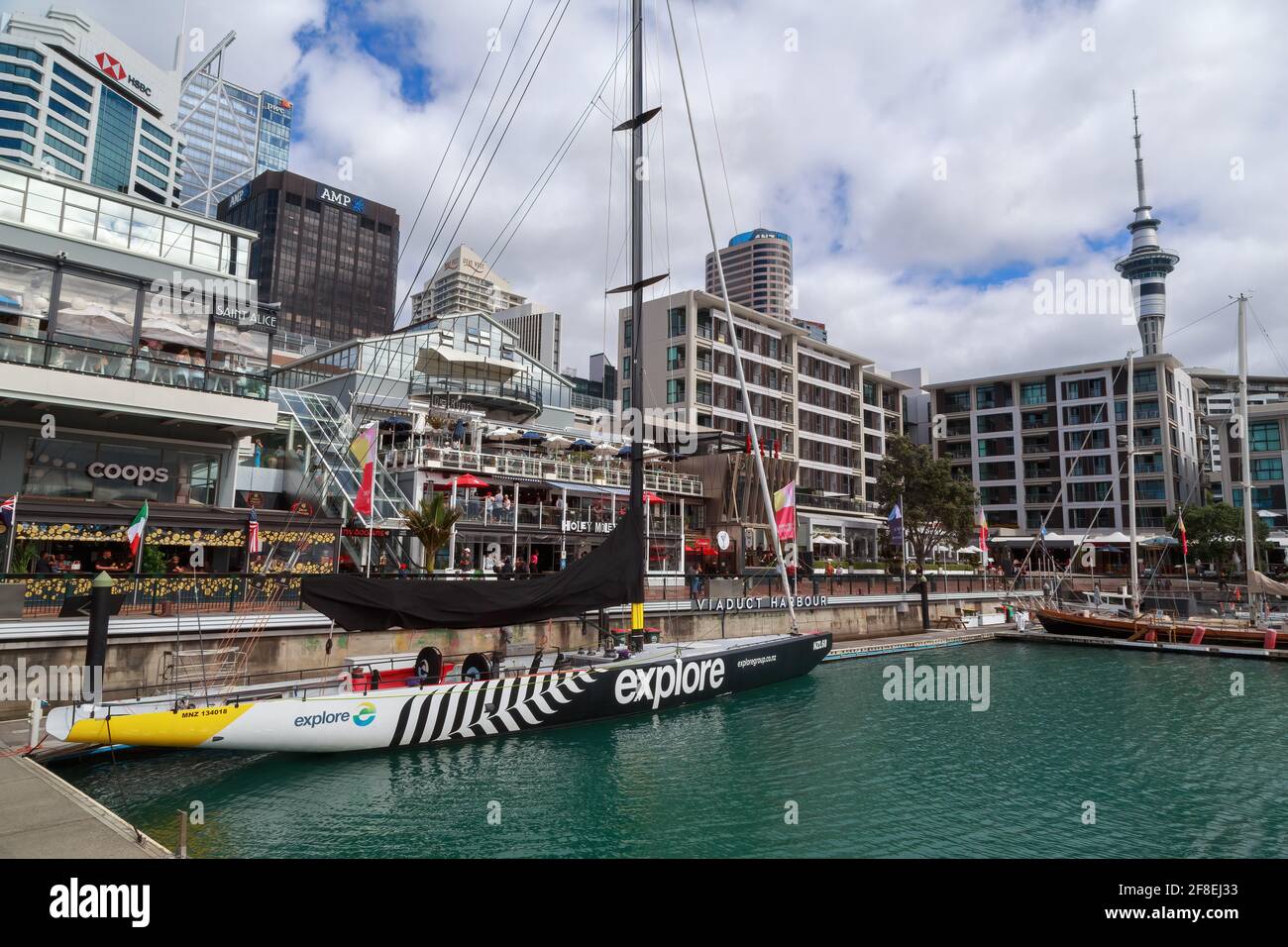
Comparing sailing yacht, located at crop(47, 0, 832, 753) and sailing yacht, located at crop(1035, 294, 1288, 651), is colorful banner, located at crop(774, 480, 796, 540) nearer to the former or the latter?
sailing yacht, located at crop(47, 0, 832, 753)

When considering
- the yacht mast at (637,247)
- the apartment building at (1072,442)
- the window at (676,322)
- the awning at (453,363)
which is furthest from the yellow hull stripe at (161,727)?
the apartment building at (1072,442)

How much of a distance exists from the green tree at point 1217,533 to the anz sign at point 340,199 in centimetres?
17493

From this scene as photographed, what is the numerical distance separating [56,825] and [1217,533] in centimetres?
7798

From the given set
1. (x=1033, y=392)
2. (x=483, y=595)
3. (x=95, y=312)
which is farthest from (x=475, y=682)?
(x=1033, y=392)

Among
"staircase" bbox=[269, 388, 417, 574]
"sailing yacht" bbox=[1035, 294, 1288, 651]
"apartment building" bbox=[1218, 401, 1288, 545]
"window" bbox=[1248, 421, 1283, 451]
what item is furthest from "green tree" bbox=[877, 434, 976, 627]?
"window" bbox=[1248, 421, 1283, 451]

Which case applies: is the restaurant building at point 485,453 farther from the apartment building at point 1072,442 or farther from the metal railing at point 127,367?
the apartment building at point 1072,442

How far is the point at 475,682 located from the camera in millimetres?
16953

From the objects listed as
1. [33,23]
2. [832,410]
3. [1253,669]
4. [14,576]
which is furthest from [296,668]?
[33,23]

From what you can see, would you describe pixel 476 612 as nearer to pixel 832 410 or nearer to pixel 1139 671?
pixel 1139 671

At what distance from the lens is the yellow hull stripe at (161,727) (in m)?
12.6

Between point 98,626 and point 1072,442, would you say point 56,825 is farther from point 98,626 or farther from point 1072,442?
point 1072,442

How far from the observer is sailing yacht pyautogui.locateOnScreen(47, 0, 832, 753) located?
13828 mm

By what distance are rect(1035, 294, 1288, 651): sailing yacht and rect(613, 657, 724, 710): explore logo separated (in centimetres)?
2943
